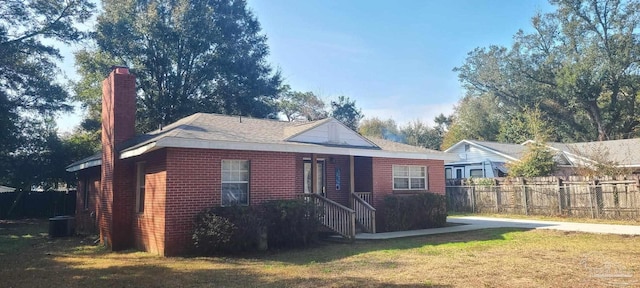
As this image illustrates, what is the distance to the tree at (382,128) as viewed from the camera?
214 ft

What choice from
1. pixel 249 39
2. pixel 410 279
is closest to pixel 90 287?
pixel 410 279

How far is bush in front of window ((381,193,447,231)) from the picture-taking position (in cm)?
1542

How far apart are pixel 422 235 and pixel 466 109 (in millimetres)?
39454

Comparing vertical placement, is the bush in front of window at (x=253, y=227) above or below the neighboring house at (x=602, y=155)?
below

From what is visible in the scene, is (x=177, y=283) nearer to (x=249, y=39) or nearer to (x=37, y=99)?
(x=37, y=99)

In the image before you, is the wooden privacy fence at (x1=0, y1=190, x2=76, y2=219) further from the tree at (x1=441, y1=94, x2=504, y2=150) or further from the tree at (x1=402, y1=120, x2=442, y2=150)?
the tree at (x1=402, y1=120, x2=442, y2=150)

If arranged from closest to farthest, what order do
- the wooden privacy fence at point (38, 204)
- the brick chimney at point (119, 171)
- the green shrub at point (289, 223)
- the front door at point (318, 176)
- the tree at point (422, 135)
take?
the green shrub at point (289, 223), the brick chimney at point (119, 171), the front door at point (318, 176), the wooden privacy fence at point (38, 204), the tree at point (422, 135)

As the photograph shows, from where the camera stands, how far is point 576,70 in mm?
38781

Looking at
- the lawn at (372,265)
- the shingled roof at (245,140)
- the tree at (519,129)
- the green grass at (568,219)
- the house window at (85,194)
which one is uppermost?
the tree at (519,129)

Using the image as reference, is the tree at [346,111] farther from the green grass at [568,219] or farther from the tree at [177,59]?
the green grass at [568,219]

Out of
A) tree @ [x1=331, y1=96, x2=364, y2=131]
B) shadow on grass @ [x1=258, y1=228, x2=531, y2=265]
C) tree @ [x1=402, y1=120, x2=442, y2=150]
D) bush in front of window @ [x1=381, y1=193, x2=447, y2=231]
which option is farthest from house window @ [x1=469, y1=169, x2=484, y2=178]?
tree @ [x1=402, y1=120, x2=442, y2=150]

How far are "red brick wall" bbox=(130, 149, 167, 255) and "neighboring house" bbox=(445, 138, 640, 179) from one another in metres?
18.6

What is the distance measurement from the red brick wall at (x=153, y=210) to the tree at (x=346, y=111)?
38123 millimetres

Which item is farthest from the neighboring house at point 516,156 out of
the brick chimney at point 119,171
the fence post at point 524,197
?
the brick chimney at point 119,171
